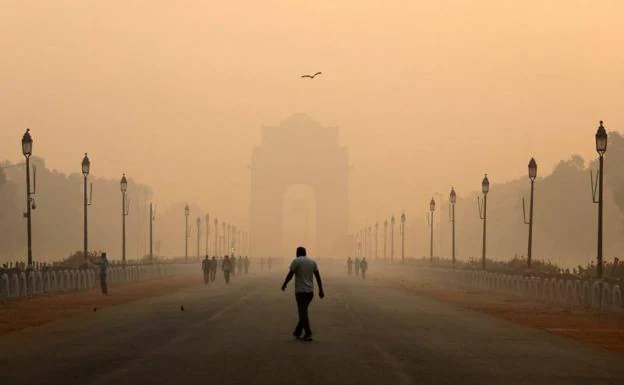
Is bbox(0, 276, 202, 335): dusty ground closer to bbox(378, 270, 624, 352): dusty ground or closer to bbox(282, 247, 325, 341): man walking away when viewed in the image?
bbox(282, 247, 325, 341): man walking away

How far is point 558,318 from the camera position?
3541 centimetres

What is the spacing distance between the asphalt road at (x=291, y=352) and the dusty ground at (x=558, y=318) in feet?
3.31

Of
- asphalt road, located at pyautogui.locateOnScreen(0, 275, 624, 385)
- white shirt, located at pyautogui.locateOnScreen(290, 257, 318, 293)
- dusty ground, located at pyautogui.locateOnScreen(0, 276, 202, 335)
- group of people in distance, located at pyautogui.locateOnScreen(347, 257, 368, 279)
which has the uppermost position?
white shirt, located at pyautogui.locateOnScreen(290, 257, 318, 293)

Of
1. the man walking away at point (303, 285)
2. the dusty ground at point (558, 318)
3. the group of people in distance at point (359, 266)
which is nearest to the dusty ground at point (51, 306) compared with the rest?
the man walking away at point (303, 285)

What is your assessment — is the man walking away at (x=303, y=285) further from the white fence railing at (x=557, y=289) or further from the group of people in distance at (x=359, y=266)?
the group of people in distance at (x=359, y=266)

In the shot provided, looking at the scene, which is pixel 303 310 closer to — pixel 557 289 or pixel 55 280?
pixel 557 289

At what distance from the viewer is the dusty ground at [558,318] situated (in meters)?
27.5

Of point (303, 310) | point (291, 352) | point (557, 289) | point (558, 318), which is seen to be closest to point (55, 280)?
point (557, 289)

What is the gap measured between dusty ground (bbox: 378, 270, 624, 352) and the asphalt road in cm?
101

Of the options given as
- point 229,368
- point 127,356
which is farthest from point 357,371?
point 127,356

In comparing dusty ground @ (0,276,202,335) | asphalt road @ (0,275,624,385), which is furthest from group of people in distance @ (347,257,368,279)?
asphalt road @ (0,275,624,385)


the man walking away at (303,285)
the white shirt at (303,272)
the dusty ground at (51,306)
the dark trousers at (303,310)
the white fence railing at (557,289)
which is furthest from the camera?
the white fence railing at (557,289)

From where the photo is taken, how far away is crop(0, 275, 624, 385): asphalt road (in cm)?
1692

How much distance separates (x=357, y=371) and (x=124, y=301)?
2855 cm
